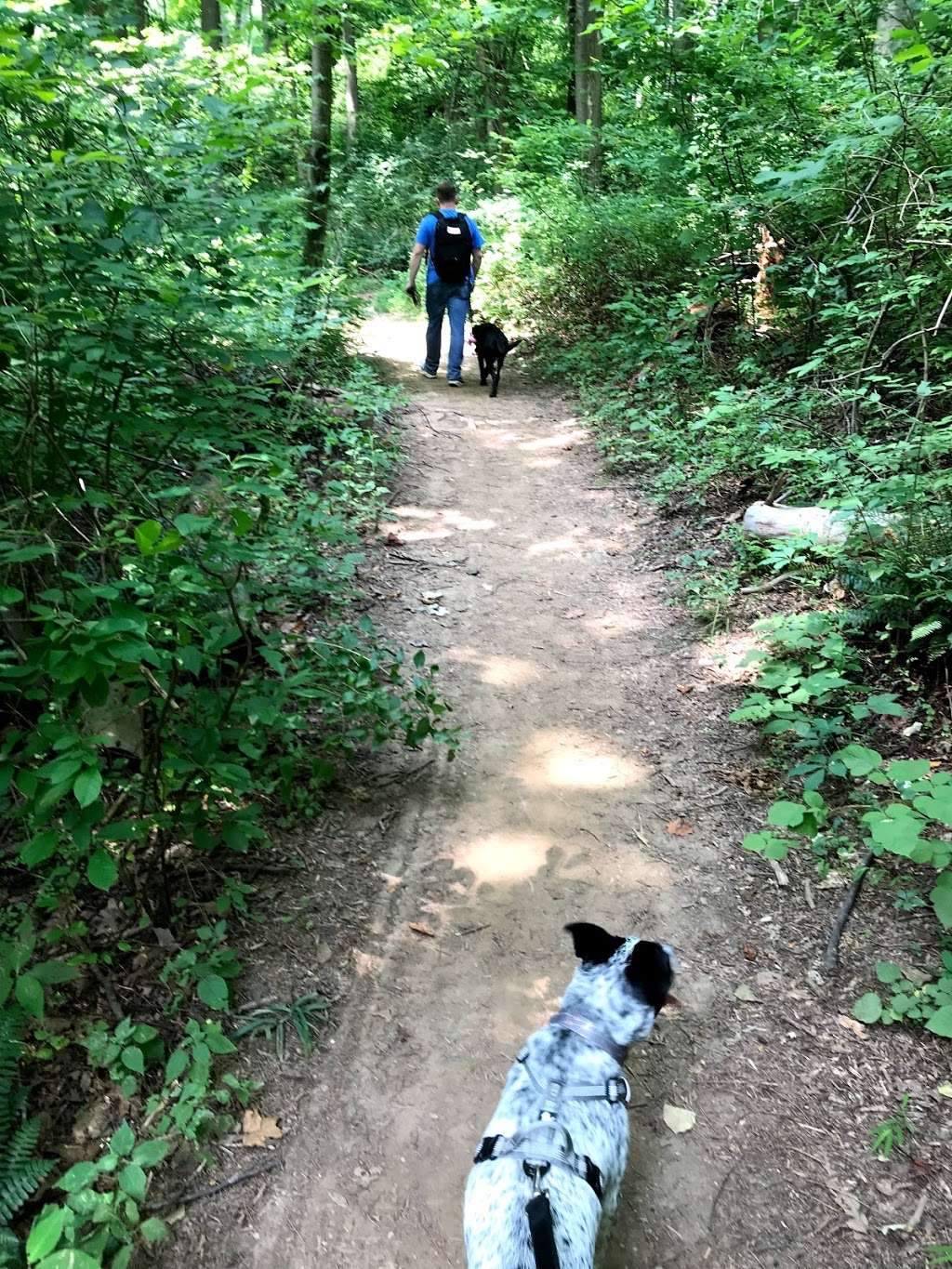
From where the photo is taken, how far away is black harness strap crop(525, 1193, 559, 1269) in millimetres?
1908

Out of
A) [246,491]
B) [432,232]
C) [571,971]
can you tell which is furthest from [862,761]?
[432,232]

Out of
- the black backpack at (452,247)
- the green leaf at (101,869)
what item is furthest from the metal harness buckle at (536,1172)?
the black backpack at (452,247)

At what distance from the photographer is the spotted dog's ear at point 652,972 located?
2607 mm

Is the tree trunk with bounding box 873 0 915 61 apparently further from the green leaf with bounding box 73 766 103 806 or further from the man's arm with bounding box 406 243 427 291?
the green leaf with bounding box 73 766 103 806

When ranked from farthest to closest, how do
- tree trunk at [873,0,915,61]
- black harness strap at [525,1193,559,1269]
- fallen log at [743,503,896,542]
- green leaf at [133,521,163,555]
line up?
tree trunk at [873,0,915,61]
fallen log at [743,503,896,542]
green leaf at [133,521,163,555]
black harness strap at [525,1193,559,1269]

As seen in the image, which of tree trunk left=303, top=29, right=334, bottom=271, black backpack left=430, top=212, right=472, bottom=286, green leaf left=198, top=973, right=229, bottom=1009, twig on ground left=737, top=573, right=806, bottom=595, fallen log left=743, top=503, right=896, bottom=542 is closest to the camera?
green leaf left=198, top=973, right=229, bottom=1009

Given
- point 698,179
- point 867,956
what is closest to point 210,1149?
point 867,956

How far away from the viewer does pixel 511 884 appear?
373 cm

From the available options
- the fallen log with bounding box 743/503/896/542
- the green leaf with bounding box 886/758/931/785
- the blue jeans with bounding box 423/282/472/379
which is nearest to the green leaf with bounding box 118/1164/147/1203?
the green leaf with bounding box 886/758/931/785

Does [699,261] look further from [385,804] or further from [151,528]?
[151,528]

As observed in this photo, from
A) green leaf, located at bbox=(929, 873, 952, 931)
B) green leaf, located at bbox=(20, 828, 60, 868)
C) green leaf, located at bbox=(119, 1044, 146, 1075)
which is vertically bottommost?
green leaf, located at bbox=(119, 1044, 146, 1075)

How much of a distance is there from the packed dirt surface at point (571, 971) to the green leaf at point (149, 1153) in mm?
252

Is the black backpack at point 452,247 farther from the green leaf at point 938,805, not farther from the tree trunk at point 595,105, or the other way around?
the green leaf at point 938,805

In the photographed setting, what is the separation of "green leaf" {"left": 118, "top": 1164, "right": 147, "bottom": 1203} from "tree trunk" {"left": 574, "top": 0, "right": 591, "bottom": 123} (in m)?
15.5
